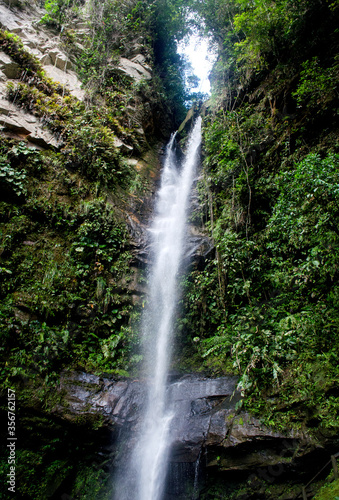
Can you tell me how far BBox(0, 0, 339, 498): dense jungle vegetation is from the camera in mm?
4340

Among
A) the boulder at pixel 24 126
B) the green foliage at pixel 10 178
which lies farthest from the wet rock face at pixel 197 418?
the boulder at pixel 24 126

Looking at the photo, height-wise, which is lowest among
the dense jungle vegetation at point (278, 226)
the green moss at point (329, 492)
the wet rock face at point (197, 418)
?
the green moss at point (329, 492)

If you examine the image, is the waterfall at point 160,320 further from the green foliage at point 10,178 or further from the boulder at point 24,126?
the boulder at point 24,126

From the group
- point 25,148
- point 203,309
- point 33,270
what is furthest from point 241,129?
point 33,270

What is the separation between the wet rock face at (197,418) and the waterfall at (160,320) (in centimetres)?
25

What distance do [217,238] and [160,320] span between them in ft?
10.0

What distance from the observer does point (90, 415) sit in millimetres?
4906

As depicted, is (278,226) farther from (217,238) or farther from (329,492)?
(329,492)

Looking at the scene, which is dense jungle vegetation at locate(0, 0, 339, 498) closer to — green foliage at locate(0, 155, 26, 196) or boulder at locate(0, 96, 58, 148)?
green foliage at locate(0, 155, 26, 196)

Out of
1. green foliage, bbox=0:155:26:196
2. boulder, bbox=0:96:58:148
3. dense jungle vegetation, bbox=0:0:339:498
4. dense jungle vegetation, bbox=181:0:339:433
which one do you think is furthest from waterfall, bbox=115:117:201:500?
boulder, bbox=0:96:58:148

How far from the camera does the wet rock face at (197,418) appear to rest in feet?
12.5

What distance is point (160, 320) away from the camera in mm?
7359

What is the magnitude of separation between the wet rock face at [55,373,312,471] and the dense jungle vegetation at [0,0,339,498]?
0.97 feet

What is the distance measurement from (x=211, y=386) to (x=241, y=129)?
7.92m
